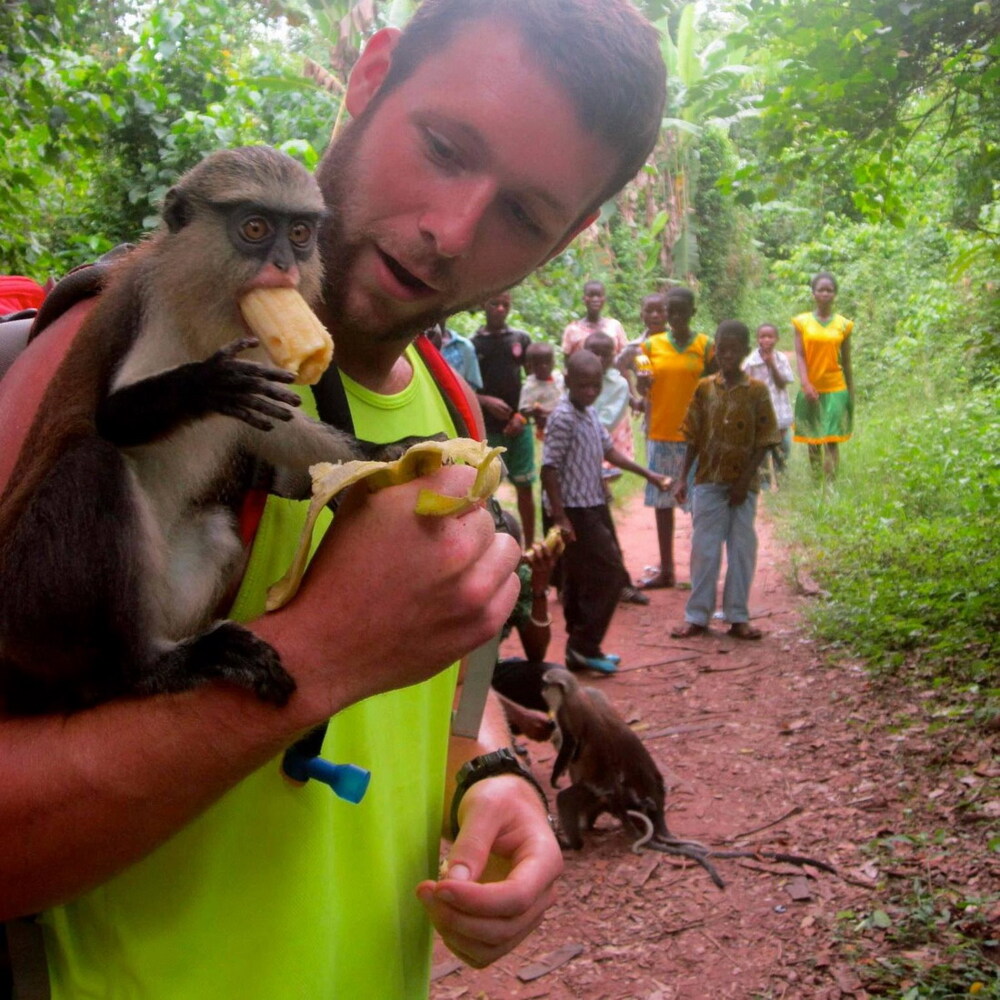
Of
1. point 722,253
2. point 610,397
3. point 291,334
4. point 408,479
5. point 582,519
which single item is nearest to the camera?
point 408,479

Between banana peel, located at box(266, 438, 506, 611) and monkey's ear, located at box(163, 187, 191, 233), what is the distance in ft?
2.53

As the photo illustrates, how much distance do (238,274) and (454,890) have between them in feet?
3.20

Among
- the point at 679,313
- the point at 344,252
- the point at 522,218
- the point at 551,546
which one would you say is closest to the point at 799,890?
the point at 551,546

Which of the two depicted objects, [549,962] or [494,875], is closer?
[494,875]

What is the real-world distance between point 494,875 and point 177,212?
117 centimetres

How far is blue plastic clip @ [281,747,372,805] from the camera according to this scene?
110cm

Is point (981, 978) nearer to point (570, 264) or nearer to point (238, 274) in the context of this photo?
point (238, 274)

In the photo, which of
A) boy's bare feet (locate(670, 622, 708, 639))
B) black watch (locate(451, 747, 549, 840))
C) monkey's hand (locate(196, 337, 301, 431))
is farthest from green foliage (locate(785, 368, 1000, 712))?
monkey's hand (locate(196, 337, 301, 431))

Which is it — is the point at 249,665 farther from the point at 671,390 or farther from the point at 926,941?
the point at 671,390

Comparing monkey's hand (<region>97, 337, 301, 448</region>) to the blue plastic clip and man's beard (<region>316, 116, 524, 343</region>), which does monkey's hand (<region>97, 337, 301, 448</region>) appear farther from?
the blue plastic clip

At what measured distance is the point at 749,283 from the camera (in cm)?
1917

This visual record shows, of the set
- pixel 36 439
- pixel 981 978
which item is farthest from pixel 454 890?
pixel 981 978

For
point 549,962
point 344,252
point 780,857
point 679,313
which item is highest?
point 344,252

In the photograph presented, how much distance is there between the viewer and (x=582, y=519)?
18.5ft
